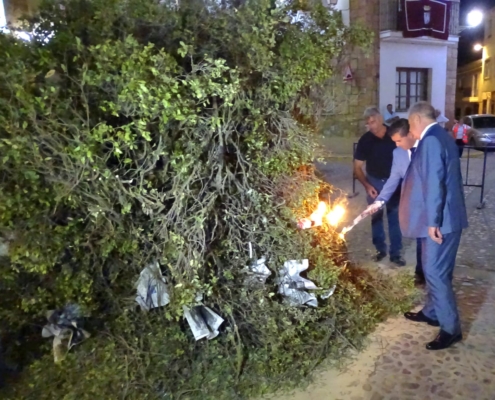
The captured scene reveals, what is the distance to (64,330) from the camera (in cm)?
345

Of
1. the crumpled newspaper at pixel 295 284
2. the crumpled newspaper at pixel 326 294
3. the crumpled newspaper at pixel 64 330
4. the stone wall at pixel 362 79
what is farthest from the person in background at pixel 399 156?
the stone wall at pixel 362 79

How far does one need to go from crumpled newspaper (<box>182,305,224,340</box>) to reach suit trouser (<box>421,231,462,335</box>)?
5.38 ft

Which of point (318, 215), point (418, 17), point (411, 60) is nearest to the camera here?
point (318, 215)

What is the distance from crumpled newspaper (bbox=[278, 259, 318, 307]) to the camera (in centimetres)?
373

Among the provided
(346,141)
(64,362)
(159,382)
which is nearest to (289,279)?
(159,382)

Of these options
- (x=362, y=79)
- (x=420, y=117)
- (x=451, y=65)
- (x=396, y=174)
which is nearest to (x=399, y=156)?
(x=396, y=174)

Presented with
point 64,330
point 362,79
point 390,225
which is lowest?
point 390,225

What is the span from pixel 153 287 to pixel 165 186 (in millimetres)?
728

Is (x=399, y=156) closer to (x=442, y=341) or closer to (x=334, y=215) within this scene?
(x=334, y=215)

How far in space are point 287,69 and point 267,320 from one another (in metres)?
1.79

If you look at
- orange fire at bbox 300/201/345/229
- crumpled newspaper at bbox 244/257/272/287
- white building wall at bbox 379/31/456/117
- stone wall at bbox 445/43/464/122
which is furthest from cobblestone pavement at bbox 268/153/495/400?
stone wall at bbox 445/43/464/122

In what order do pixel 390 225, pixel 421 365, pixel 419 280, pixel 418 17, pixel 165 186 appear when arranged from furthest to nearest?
pixel 418 17
pixel 390 225
pixel 419 280
pixel 421 365
pixel 165 186

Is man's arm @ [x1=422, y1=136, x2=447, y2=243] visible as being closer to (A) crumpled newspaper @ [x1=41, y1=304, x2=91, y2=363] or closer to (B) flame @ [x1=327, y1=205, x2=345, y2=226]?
(B) flame @ [x1=327, y1=205, x2=345, y2=226]

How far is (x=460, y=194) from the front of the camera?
146 inches
